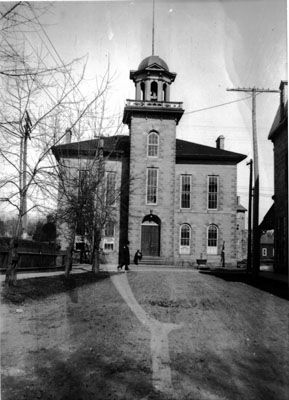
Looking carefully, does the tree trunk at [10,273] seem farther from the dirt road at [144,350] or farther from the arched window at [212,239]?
the arched window at [212,239]

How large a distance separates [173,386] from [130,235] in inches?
938

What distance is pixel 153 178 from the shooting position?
28812mm

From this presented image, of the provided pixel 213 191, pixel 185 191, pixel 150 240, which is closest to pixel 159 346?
pixel 150 240

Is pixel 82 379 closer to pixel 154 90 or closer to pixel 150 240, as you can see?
pixel 150 240

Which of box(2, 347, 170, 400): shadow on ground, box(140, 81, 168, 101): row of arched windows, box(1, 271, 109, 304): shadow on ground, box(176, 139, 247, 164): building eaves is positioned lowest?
box(2, 347, 170, 400): shadow on ground

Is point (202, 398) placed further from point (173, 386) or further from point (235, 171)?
point (235, 171)

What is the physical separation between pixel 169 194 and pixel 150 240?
394cm

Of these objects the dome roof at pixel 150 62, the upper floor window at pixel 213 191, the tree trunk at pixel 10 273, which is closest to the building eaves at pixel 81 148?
the tree trunk at pixel 10 273

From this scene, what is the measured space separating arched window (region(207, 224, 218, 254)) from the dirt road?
70.6 ft

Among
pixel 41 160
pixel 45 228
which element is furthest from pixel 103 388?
pixel 45 228

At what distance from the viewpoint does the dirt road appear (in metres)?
3.96

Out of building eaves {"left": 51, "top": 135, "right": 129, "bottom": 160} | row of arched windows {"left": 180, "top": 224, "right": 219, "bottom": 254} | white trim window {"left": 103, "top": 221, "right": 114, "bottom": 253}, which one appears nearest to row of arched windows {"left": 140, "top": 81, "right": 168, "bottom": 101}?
row of arched windows {"left": 180, "top": 224, "right": 219, "bottom": 254}

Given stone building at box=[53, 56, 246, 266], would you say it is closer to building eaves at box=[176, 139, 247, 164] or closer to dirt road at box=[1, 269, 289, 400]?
building eaves at box=[176, 139, 247, 164]

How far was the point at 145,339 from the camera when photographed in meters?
5.46
